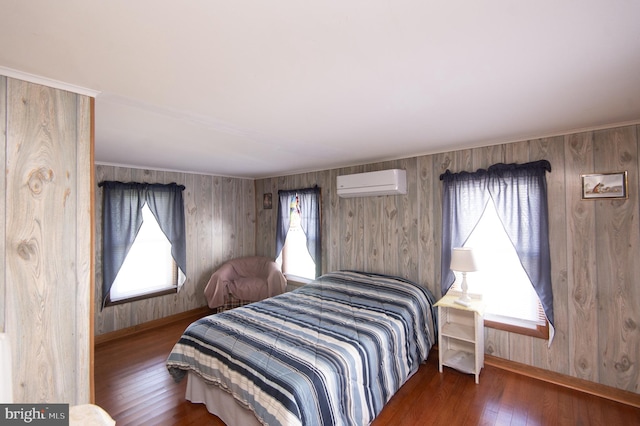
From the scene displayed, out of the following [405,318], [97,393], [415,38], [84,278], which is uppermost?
[415,38]

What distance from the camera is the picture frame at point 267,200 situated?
4.94 m

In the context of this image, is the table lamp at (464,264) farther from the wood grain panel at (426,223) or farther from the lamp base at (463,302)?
the wood grain panel at (426,223)

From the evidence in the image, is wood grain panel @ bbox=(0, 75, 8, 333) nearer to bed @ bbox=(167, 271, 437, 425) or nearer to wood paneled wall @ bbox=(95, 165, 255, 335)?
bed @ bbox=(167, 271, 437, 425)

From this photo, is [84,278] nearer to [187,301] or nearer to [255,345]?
[255,345]

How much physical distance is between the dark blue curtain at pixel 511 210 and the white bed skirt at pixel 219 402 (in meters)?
2.26

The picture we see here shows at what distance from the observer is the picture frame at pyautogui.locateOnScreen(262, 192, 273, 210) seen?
4.94 meters

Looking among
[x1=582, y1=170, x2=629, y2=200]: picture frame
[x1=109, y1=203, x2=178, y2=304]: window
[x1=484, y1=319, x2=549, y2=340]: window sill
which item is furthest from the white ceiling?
[x1=109, y1=203, x2=178, y2=304]: window

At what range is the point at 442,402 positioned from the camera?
225 centimetres

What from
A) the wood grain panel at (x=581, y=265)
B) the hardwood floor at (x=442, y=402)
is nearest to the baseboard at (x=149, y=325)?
the hardwood floor at (x=442, y=402)

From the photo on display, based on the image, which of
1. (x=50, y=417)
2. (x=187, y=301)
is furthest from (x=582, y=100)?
(x=187, y=301)

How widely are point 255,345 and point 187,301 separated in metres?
2.83

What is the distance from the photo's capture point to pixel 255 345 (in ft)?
6.55

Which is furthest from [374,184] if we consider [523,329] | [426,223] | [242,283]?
[242,283]

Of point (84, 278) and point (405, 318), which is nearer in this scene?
point (84, 278)
